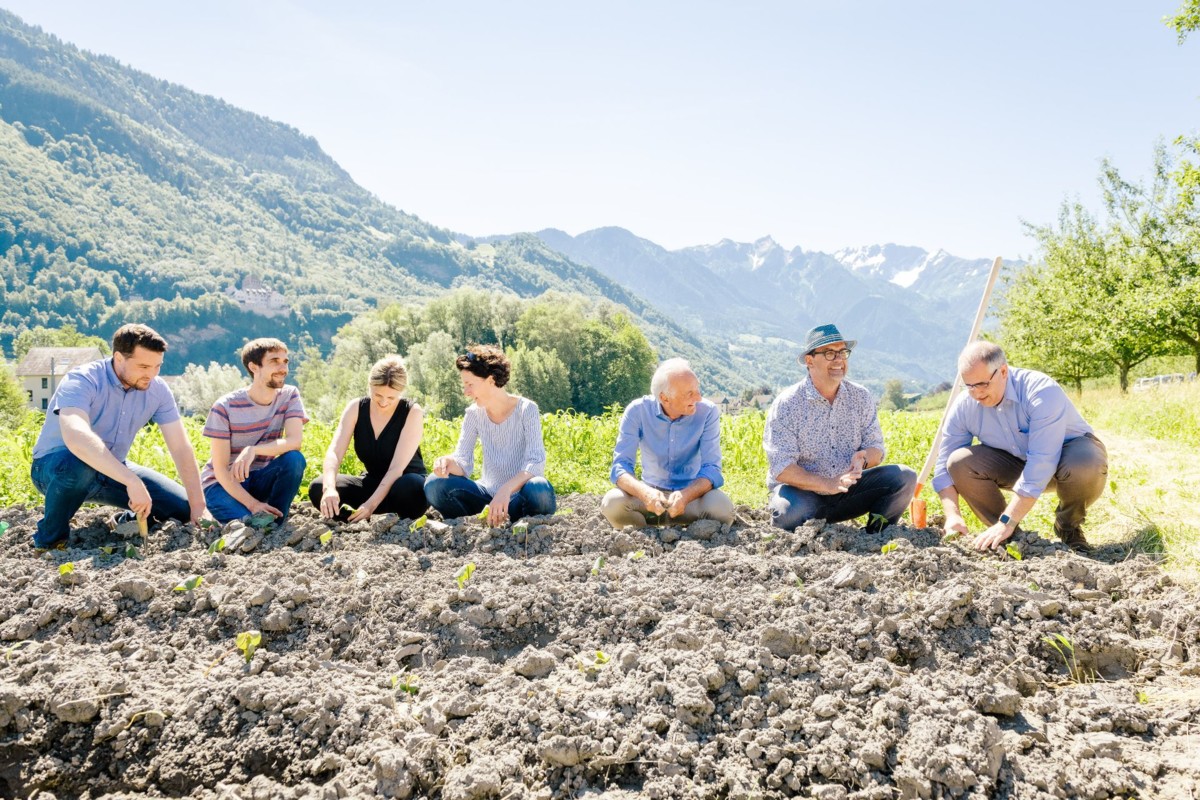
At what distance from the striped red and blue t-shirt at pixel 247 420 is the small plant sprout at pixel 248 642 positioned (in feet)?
6.55

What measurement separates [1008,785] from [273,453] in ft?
14.1

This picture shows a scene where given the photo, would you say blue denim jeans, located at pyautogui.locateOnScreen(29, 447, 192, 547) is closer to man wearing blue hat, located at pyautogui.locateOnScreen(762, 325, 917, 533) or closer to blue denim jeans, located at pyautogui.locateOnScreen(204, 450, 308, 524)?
blue denim jeans, located at pyautogui.locateOnScreen(204, 450, 308, 524)

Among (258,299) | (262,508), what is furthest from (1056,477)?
(258,299)

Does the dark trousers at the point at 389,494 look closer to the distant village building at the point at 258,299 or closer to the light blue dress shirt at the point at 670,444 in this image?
the light blue dress shirt at the point at 670,444

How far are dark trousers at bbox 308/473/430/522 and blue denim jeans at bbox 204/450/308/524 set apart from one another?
21 cm

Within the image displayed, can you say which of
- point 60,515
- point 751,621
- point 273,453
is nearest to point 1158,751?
point 751,621

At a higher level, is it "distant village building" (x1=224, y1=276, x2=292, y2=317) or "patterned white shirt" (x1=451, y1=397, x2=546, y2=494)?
"patterned white shirt" (x1=451, y1=397, x2=546, y2=494)

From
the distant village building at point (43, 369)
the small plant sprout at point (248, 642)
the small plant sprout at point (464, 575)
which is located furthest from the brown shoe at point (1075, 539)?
the distant village building at point (43, 369)

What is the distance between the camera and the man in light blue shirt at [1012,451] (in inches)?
162

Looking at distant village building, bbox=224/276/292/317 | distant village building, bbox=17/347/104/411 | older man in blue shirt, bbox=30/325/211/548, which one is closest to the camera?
older man in blue shirt, bbox=30/325/211/548

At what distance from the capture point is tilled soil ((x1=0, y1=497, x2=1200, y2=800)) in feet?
7.69

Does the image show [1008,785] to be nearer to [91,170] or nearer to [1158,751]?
[1158,751]

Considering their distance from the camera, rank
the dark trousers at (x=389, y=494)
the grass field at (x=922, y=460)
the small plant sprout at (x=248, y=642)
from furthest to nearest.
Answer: the dark trousers at (x=389, y=494) < the grass field at (x=922, y=460) < the small plant sprout at (x=248, y=642)

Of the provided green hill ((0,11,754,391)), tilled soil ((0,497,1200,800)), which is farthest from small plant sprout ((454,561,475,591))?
green hill ((0,11,754,391))
